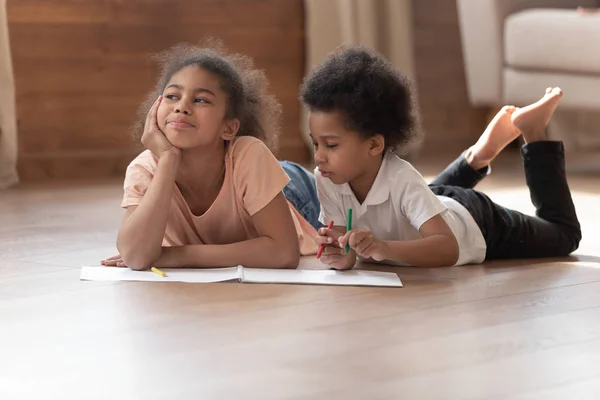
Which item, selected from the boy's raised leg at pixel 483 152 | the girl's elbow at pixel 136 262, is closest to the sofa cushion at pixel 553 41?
the boy's raised leg at pixel 483 152

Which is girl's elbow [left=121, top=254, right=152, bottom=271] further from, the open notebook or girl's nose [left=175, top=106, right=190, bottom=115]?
girl's nose [left=175, top=106, right=190, bottom=115]

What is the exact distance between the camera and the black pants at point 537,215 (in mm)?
1937

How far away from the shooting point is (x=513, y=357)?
3.90 feet

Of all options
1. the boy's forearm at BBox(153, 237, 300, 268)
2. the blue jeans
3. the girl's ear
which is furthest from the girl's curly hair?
the boy's forearm at BBox(153, 237, 300, 268)

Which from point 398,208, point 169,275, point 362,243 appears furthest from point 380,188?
point 169,275

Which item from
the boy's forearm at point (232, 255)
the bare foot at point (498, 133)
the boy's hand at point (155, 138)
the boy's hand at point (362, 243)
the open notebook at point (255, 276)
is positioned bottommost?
the open notebook at point (255, 276)

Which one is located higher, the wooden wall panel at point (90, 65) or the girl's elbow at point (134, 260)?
the wooden wall panel at point (90, 65)

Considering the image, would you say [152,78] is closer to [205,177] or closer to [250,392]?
[205,177]

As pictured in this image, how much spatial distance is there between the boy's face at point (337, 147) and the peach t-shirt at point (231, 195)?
0.08 m

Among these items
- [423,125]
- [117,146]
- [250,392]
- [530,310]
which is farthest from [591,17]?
[250,392]

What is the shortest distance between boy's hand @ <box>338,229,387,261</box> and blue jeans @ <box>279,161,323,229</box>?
1.41 ft

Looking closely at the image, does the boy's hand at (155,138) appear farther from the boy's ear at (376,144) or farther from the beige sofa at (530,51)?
the beige sofa at (530,51)

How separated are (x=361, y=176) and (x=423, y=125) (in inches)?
91.7

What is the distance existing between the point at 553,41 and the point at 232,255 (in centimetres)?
181
